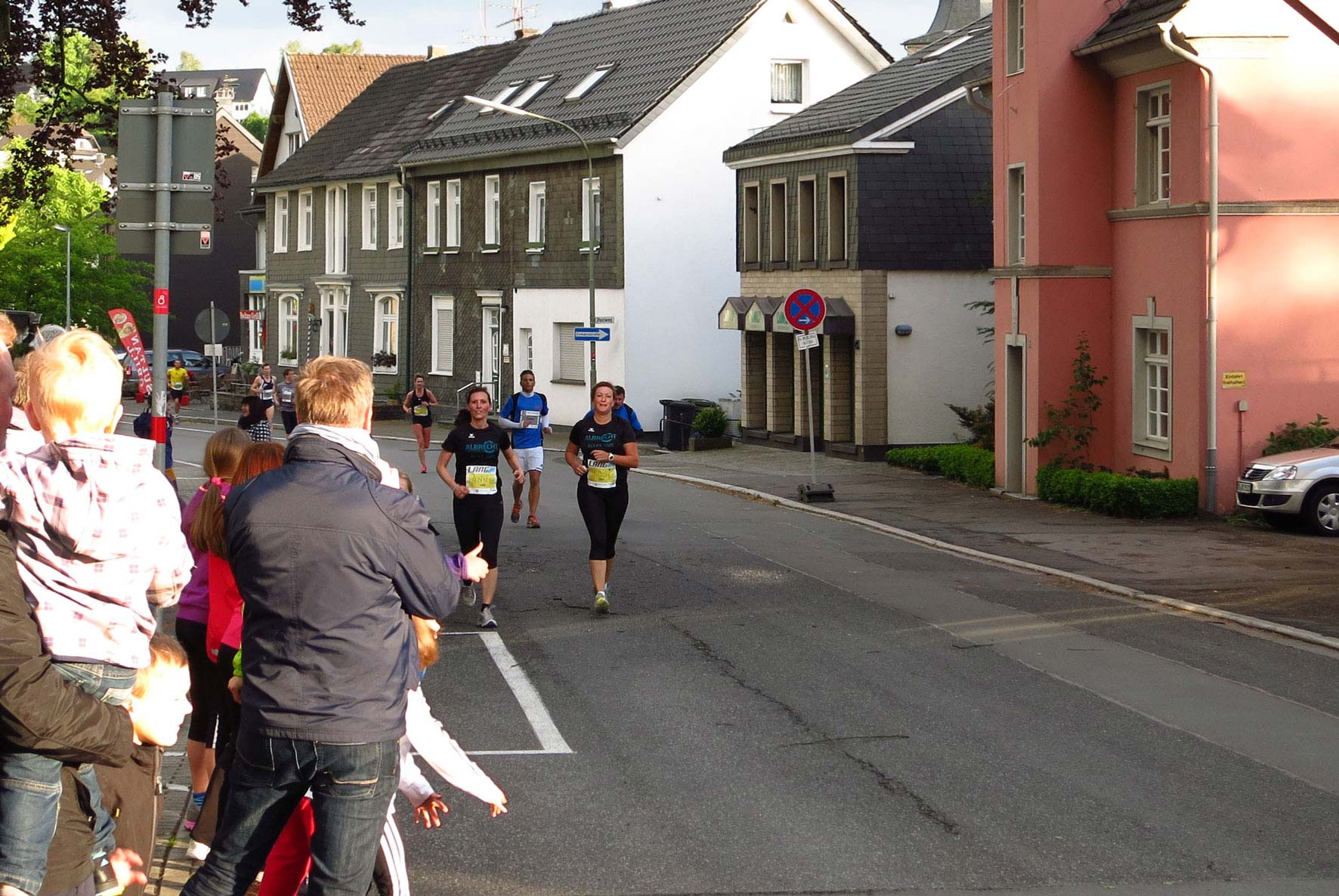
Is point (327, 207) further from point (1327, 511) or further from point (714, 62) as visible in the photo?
point (1327, 511)

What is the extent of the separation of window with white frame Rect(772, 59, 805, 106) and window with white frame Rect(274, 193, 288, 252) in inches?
952

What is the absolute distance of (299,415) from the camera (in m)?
4.99

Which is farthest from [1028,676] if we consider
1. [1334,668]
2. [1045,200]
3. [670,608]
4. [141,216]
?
[1045,200]

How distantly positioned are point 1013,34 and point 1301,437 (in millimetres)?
8018

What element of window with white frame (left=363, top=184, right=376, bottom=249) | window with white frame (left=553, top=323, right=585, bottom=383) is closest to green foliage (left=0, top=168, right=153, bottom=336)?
window with white frame (left=363, top=184, right=376, bottom=249)

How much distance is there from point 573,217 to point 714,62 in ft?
17.0

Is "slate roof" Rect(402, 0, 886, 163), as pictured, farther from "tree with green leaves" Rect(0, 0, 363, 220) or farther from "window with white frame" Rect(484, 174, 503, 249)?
"tree with green leaves" Rect(0, 0, 363, 220)

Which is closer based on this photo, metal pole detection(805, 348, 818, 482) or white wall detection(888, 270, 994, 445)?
metal pole detection(805, 348, 818, 482)

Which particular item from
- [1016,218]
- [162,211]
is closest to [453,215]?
[1016,218]

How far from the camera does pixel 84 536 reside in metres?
4.65

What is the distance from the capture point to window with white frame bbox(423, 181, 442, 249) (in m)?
50.2

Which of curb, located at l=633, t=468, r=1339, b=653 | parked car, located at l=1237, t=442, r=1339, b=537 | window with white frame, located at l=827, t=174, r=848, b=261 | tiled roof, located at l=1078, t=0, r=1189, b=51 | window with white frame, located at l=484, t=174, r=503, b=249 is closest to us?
curb, located at l=633, t=468, r=1339, b=653

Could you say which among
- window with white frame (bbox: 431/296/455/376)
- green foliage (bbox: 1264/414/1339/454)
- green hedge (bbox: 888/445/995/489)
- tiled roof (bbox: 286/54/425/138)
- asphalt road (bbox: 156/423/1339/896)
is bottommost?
asphalt road (bbox: 156/423/1339/896)

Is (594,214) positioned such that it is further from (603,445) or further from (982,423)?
(603,445)
